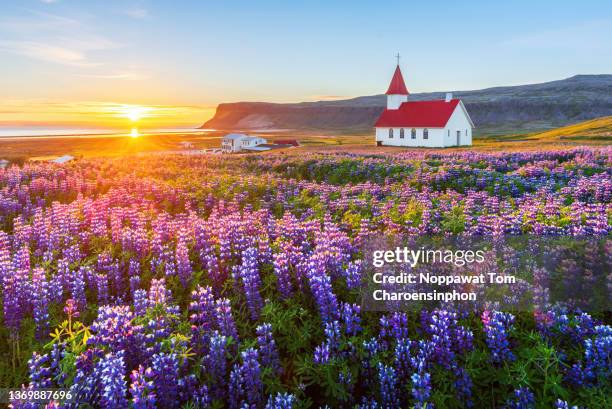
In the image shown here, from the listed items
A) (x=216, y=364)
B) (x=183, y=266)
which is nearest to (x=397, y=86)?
(x=183, y=266)

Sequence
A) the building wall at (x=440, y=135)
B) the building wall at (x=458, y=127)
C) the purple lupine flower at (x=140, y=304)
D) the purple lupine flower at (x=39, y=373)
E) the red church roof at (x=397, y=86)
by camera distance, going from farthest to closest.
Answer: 1. the red church roof at (x=397, y=86)
2. the building wall at (x=458, y=127)
3. the building wall at (x=440, y=135)
4. the purple lupine flower at (x=140, y=304)
5. the purple lupine flower at (x=39, y=373)

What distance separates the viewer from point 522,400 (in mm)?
3955

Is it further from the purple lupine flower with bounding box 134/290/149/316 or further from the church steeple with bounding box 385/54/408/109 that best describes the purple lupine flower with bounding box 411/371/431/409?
the church steeple with bounding box 385/54/408/109

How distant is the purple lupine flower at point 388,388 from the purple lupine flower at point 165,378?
1902mm

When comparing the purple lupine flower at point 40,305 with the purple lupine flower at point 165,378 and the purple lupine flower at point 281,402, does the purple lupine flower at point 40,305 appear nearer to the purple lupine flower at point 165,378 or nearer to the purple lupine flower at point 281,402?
the purple lupine flower at point 165,378

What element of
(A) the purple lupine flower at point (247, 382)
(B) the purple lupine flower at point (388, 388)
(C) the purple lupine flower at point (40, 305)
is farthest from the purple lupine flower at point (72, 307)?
(B) the purple lupine flower at point (388, 388)

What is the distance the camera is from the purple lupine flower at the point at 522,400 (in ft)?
12.9

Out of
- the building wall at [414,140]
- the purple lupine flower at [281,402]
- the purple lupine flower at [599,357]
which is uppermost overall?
the building wall at [414,140]

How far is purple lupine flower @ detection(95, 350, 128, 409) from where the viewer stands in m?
3.61

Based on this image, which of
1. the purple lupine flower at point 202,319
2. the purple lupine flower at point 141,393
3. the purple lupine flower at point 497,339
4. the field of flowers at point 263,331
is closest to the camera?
the purple lupine flower at point 141,393

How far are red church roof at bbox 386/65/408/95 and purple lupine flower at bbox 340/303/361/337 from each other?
2708 inches

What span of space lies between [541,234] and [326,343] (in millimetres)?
4362

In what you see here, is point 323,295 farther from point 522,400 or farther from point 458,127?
point 458,127

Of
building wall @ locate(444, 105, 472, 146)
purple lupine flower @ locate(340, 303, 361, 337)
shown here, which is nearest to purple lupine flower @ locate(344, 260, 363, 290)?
purple lupine flower @ locate(340, 303, 361, 337)
